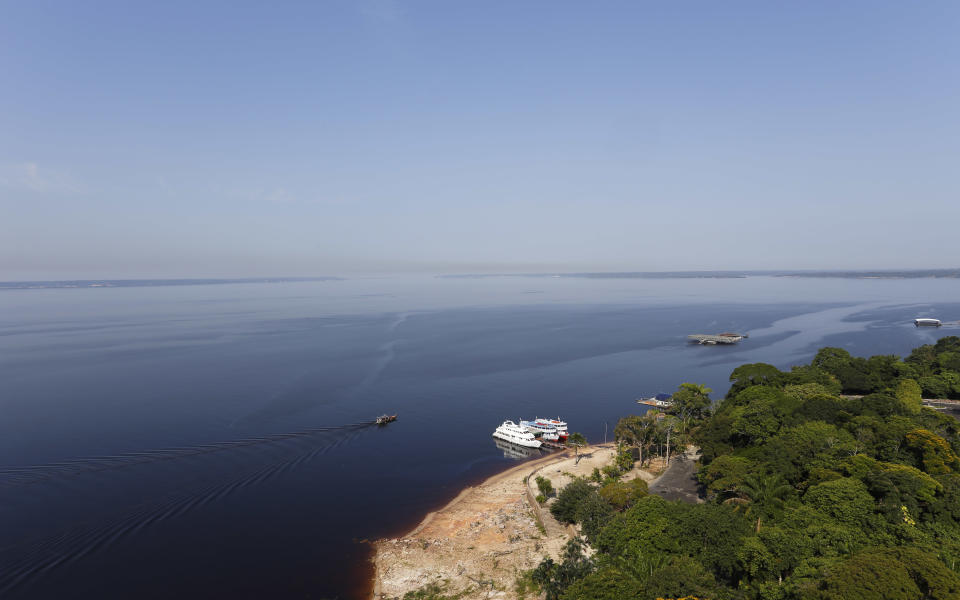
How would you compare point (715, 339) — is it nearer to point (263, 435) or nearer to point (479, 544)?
point (479, 544)

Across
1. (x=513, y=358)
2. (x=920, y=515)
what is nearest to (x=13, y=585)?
(x=920, y=515)

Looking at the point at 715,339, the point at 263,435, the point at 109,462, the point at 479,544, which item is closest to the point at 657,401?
the point at 479,544

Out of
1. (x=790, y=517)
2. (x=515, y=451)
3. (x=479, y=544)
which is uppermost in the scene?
(x=790, y=517)

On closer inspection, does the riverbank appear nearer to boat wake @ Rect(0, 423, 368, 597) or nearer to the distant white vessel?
the distant white vessel

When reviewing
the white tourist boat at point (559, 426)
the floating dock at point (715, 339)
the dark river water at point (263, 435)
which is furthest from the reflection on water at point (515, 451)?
the floating dock at point (715, 339)

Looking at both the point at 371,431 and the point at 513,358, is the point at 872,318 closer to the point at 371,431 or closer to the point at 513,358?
the point at 513,358

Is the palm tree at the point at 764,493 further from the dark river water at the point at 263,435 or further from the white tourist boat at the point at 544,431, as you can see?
the white tourist boat at the point at 544,431

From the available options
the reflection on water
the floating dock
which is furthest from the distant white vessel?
the floating dock
